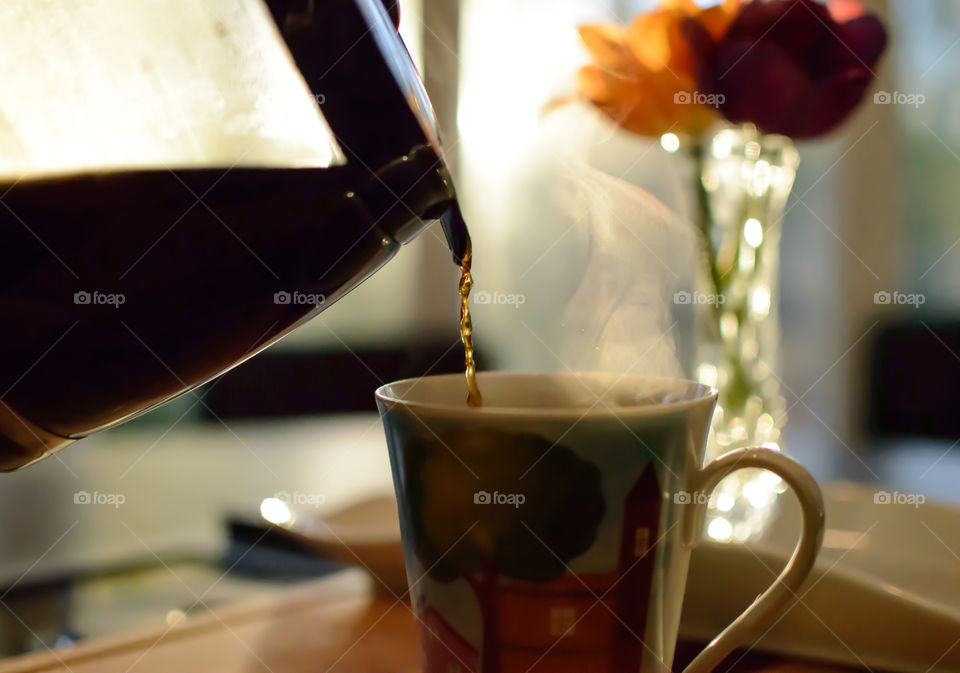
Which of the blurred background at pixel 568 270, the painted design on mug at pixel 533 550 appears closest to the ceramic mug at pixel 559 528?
the painted design on mug at pixel 533 550

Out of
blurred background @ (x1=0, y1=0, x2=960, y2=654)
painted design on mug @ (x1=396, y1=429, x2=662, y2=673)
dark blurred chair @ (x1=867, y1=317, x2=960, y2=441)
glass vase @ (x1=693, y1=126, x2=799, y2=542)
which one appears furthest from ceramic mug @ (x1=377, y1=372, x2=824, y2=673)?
dark blurred chair @ (x1=867, y1=317, x2=960, y2=441)

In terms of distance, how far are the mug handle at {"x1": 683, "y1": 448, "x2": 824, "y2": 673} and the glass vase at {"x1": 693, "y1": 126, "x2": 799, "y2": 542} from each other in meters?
0.28

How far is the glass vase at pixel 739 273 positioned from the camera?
2.06 ft

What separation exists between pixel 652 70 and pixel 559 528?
0.39 metres

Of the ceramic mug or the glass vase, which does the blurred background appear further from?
the ceramic mug

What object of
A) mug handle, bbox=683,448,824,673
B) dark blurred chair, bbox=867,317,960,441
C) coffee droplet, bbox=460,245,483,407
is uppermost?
dark blurred chair, bbox=867,317,960,441

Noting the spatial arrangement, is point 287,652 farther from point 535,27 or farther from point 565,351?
point 535,27

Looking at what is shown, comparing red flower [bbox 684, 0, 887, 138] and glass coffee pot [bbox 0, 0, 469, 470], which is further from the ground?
red flower [bbox 684, 0, 887, 138]

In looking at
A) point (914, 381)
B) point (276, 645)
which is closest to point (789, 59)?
point (276, 645)

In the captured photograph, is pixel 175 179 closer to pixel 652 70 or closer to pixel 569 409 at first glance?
pixel 569 409

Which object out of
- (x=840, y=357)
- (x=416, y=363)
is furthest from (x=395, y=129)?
(x=840, y=357)

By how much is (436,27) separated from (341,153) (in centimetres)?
166

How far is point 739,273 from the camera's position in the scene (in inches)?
25.4

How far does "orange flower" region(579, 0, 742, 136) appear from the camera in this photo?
1.81 feet
